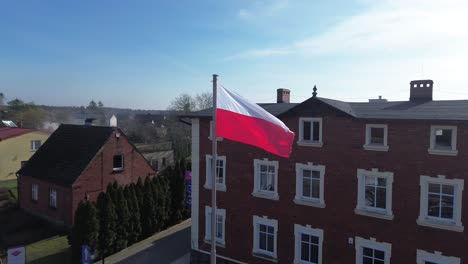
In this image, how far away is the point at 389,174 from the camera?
529 inches

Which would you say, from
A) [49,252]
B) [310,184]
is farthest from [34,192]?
[310,184]

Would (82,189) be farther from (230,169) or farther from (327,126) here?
(327,126)

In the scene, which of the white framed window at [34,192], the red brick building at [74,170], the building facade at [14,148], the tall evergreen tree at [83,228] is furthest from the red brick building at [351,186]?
the building facade at [14,148]

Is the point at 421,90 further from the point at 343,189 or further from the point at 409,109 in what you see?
the point at 343,189

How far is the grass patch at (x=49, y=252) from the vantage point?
1903 cm

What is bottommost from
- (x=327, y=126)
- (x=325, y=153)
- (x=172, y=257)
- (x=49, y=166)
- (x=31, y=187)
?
(x=172, y=257)

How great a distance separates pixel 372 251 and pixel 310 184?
3.54 meters

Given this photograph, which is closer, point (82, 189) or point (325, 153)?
point (325, 153)

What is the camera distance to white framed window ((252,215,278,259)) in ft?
54.2

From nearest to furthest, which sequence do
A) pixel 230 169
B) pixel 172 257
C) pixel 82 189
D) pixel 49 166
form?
pixel 230 169 < pixel 172 257 < pixel 82 189 < pixel 49 166

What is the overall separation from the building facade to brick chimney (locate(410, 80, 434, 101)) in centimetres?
3749

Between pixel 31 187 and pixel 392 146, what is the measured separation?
86.0 ft

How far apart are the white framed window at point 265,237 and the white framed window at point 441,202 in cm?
625

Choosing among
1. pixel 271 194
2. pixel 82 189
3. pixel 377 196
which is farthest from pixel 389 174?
pixel 82 189
